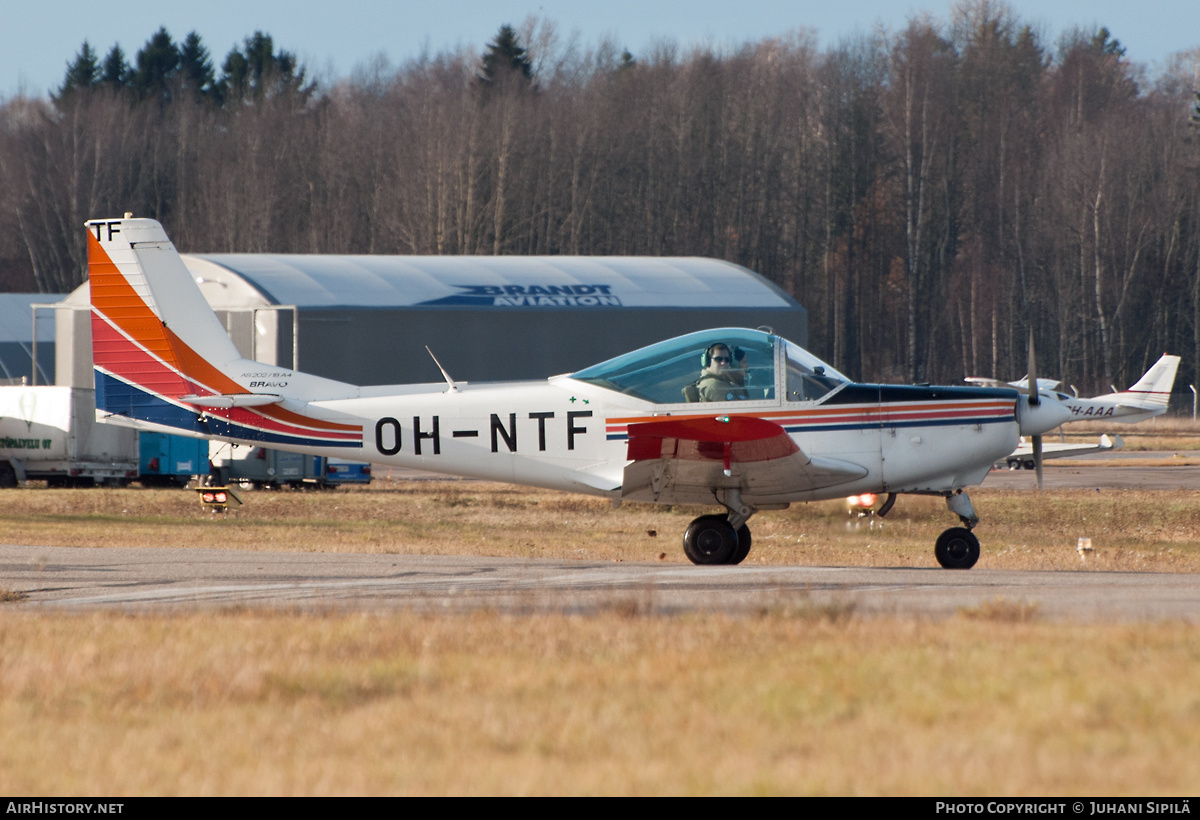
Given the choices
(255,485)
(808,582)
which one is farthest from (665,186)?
(808,582)

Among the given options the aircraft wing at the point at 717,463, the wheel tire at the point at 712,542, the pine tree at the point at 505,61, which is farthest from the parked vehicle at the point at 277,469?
the pine tree at the point at 505,61

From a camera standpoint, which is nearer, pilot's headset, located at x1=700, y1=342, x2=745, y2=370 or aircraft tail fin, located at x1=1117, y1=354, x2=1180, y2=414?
pilot's headset, located at x1=700, y1=342, x2=745, y2=370

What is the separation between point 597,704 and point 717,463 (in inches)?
278

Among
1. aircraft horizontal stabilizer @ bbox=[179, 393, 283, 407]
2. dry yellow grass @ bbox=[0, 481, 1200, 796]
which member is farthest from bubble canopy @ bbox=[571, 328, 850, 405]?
dry yellow grass @ bbox=[0, 481, 1200, 796]

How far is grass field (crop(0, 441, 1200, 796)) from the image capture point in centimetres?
498

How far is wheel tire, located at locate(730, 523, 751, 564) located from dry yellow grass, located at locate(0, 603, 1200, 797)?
5.29 metres

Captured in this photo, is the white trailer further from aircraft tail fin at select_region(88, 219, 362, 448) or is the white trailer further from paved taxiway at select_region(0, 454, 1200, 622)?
aircraft tail fin at select_region(88, 219, 362, 448)

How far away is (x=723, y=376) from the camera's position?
1352cm

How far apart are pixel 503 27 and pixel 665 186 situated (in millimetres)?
22241

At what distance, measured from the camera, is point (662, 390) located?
1366cm

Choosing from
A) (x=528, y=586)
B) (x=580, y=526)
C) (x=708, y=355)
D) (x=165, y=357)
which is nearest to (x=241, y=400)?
(x=165, y=357)

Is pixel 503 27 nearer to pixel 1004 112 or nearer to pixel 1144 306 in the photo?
pixel 1004 112

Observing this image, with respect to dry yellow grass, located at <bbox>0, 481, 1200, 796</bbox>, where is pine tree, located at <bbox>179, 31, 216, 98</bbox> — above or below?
above

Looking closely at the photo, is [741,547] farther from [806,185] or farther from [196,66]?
[196,66]
